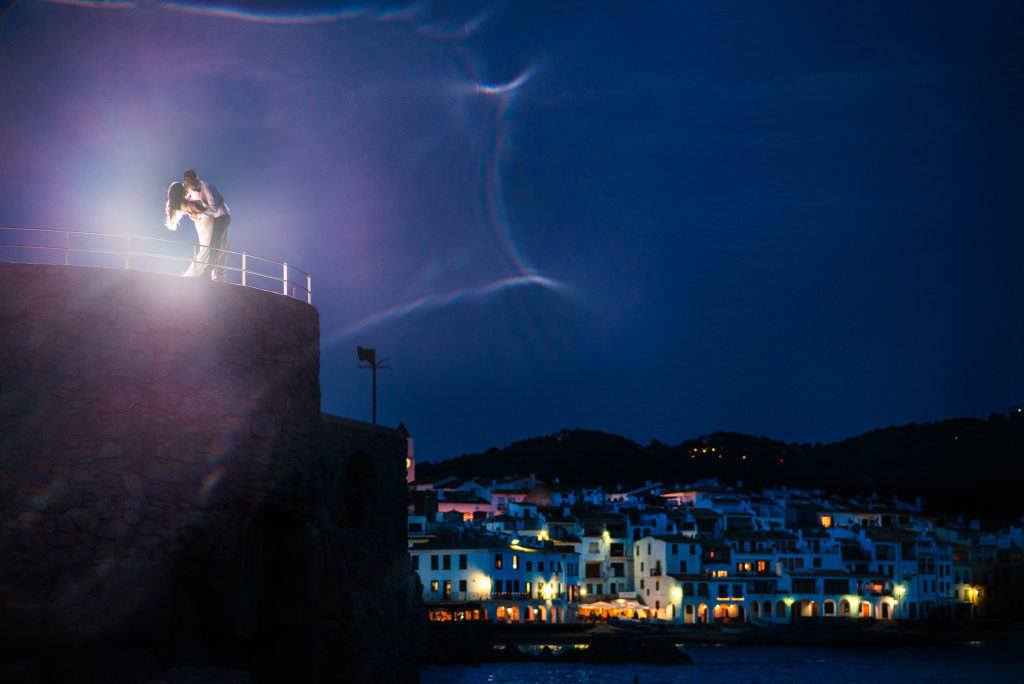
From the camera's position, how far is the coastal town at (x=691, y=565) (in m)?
68.1

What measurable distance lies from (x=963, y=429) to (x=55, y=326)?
16556 centimetres

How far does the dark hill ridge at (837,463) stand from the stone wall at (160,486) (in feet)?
407

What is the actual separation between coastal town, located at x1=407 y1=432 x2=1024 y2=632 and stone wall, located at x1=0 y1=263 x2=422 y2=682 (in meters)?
46.9

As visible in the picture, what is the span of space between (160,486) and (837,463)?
16598 cm

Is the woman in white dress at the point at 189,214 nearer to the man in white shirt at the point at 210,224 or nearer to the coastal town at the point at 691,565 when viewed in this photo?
the man in white shirt at the point at 210,224

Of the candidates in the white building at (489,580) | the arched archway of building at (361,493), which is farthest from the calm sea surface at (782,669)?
the arched archway of building at (361,493)

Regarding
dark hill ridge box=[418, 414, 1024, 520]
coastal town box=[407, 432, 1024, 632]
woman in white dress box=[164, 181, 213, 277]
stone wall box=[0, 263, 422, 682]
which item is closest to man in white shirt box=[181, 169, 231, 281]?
woman in white dress box=[164, 181, 213, 277]

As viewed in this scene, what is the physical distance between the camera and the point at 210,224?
17.0 m

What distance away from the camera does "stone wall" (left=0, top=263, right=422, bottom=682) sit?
12.6 m

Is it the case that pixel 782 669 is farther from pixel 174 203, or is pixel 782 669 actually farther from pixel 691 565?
pixel 174 203

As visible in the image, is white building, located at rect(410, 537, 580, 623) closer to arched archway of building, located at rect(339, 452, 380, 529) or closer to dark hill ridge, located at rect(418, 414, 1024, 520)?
arched archway of building, located at rect(339, 452, 380, 529)

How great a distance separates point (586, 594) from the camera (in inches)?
3068

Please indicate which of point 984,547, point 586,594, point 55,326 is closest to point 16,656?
point 55,326

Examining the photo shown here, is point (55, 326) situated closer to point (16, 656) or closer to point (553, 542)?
point (16, 656)
